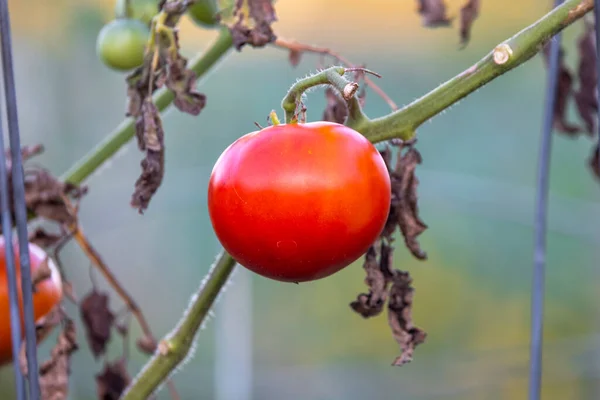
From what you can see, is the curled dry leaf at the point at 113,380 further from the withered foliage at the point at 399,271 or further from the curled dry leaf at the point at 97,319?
the withered foliage at the point at 399,271

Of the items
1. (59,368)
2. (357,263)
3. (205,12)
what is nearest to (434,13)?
(205,12)

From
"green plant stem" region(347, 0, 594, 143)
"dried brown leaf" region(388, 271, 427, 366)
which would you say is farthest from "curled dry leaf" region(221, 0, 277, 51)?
"dried brown leaf" region(388, 271, 427, 366)

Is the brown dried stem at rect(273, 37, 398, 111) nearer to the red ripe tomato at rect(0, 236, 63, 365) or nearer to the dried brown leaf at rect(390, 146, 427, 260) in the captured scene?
the dried brown leaf at rect(390, 146, 427, 260)

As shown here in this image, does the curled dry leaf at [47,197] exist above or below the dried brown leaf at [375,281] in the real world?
below

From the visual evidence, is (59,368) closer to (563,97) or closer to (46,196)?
(46,196)

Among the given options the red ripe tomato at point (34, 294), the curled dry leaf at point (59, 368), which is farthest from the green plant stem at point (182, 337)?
the red ripe tomato at point (34, 294)

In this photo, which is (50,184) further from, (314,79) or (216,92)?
(216,92)
